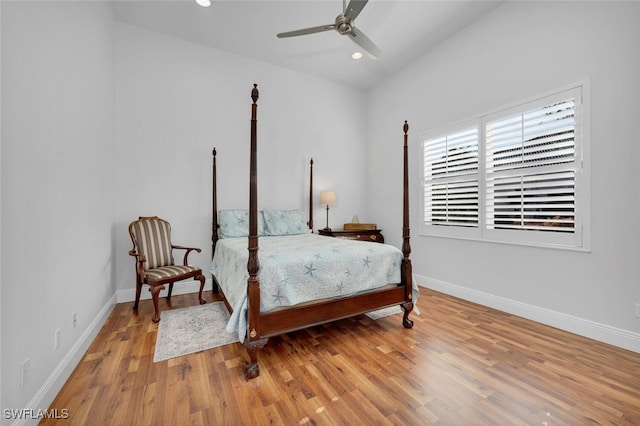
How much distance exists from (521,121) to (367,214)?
2775 mm

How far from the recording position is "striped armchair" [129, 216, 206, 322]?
2709 mm

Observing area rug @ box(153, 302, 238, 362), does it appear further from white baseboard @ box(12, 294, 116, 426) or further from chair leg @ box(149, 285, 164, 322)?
white baseboard @ box(12, 294, 116, 426)

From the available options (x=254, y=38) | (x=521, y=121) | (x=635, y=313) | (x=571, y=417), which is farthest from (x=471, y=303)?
(x=254, y=38)

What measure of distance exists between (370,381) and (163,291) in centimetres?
300

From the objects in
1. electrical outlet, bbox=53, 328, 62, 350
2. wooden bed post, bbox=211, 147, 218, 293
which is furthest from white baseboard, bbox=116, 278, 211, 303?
electrical outlet, bbox=53, 328, 62, 350

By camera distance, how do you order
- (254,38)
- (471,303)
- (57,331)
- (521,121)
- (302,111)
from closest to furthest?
(57,331), (521,121), (471,303), (254,38), (302,111)

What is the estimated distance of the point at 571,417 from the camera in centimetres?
144

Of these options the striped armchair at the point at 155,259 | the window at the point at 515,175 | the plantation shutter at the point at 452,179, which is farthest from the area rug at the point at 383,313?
the striped armchair at the point at 155,259

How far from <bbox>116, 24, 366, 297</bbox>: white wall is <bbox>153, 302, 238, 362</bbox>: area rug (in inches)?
36.4

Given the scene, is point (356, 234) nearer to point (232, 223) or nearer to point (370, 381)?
point (232, 223)

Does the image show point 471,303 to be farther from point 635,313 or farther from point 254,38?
point 254,38

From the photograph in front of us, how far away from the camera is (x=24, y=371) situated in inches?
51.4

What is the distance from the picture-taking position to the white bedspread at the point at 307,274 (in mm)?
1973

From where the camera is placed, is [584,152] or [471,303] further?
[471,303]
